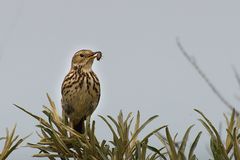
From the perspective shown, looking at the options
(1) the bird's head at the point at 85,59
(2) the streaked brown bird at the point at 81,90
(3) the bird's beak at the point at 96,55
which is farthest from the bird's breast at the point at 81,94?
(3) the bird's beak at the point at 96,55

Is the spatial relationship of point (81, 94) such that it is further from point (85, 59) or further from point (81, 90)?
point (85, 59)

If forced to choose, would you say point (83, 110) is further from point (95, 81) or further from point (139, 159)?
point (139, 159)

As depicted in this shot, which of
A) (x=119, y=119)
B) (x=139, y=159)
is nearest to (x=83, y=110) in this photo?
(x=119, y=119)

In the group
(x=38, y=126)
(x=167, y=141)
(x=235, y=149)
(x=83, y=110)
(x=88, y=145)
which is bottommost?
(x=235, y=149)

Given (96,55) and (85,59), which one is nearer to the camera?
(96,55)

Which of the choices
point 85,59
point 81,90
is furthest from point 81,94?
point 85,59

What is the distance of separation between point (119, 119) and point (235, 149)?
840mm

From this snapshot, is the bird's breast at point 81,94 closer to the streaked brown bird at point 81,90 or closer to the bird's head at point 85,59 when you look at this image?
the streaked brown bird at point 81,90

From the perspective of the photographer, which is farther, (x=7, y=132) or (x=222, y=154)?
(x=7, y=132)

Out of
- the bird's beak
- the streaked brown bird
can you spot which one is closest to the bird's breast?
the streaked brown bird

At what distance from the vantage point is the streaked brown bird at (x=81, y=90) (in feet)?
19.0

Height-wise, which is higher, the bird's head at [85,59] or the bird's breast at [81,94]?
the bird's head at [85,59]

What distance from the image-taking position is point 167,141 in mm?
2285

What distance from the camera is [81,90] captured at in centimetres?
596
